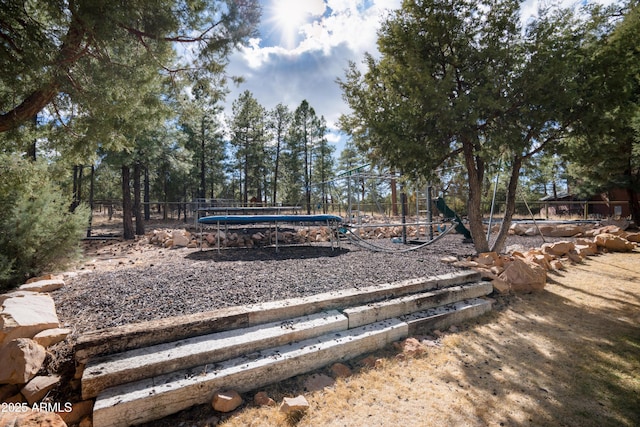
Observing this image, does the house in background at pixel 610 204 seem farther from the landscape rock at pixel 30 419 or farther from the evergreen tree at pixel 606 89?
the landscape rock at pixel 30 419

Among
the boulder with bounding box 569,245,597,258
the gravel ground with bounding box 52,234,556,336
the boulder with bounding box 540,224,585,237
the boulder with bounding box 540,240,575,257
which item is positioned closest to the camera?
the gravel ground with bounding box 52,234,556,336

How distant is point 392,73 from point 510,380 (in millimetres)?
4837

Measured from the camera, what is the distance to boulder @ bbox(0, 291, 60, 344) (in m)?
1.97

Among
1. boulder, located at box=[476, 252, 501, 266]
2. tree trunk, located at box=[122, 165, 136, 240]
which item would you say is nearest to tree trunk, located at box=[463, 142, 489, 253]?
boulder, located at box=[476, 252, 501, 266]

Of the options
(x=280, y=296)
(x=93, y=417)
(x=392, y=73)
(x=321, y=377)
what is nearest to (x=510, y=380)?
(x=321, y=377)

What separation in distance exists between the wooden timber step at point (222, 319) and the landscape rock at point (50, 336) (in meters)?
0.33

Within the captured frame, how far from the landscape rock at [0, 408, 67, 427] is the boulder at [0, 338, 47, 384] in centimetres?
36

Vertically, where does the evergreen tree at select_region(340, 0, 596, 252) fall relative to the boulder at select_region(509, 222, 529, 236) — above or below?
above

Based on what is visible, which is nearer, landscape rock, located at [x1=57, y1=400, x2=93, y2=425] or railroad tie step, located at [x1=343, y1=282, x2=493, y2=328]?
landscape rock, located at [x1=57, y1=400, x2=93, y2=425]

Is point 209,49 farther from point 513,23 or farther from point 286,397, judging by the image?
point 513,23

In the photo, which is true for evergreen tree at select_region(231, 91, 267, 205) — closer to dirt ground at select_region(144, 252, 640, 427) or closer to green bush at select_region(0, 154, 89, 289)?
green bush at select_region(0, 154, 89, 289)

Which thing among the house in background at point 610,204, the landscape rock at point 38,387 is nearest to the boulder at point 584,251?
the landscape rock at point 38,387

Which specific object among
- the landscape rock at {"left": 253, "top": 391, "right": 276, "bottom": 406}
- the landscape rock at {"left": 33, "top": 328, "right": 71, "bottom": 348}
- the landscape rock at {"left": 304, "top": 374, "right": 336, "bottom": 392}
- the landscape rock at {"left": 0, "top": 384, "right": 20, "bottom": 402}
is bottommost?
the landscape rock at {"left": 304, "top": 374, "right": 336, "bottom": 392}

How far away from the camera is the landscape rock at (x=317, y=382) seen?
6.24 ft
